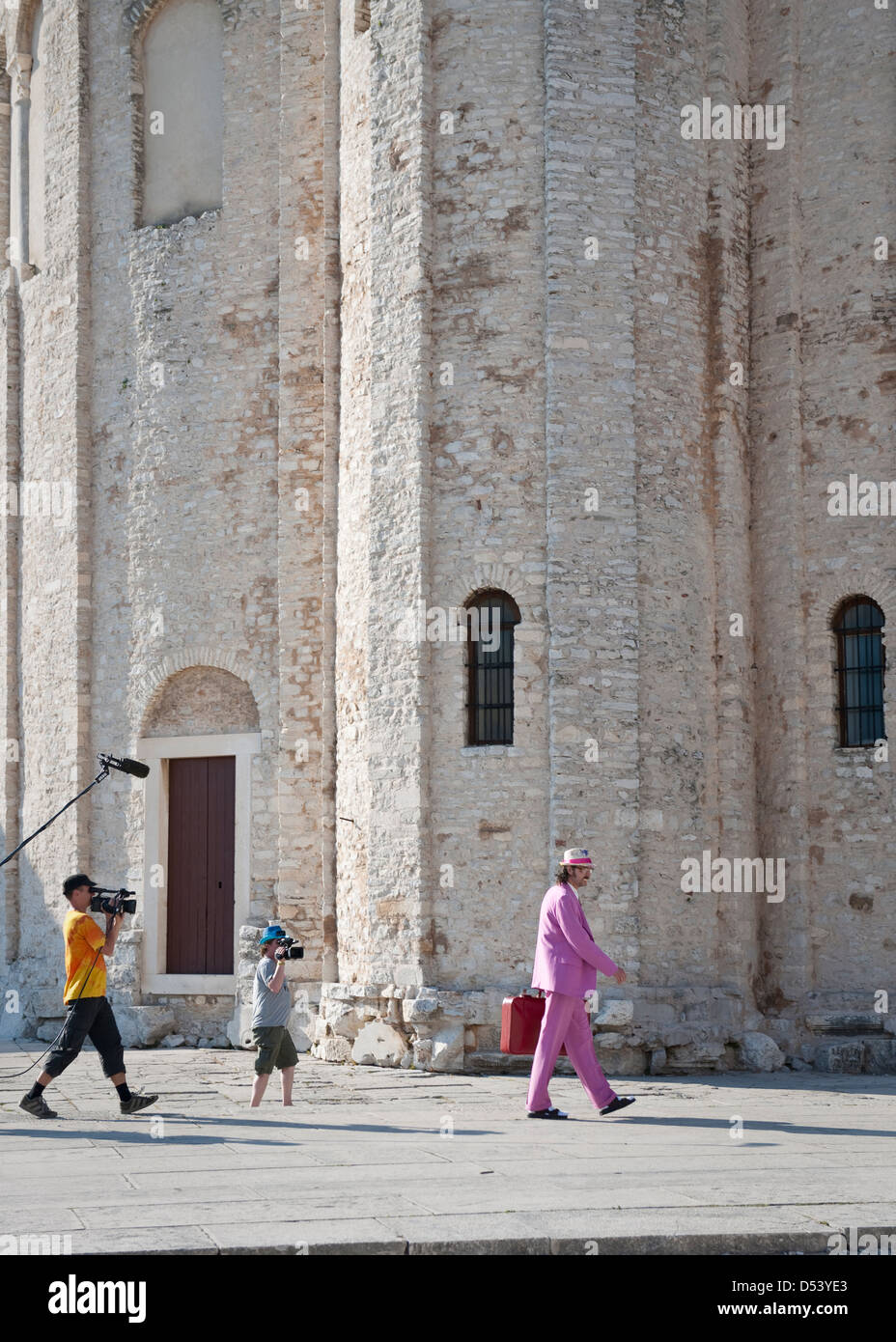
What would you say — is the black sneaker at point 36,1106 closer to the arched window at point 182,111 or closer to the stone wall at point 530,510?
the stone wall at point 530,510

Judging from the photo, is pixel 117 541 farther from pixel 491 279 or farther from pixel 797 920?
pixel 797 920

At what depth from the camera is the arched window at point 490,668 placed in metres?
15.5

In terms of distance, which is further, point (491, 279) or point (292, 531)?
point (292, 531)

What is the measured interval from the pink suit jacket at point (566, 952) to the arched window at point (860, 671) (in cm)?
582

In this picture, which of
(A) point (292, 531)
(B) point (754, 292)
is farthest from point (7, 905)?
(B) point (754, 292)

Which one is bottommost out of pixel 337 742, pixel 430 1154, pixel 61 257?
pixel 430 1154

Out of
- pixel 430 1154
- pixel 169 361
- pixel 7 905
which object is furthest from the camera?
pixel 7 905

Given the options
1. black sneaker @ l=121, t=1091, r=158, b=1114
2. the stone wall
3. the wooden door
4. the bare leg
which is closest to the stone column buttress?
the stone wall

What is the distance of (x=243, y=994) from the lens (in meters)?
17.4

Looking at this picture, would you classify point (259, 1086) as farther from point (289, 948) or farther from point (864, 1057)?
point (864, 1057)

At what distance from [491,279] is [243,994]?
7786 millimetres

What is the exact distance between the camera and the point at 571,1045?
11.3m

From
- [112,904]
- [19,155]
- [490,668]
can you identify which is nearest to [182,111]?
[19,155]

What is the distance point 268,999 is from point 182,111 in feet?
38.7
